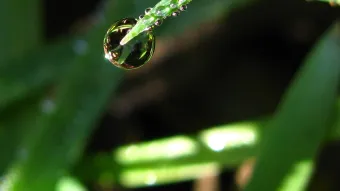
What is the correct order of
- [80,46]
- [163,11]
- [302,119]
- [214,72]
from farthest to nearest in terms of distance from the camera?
[214,72] → [80,46] → [302,119] → [163,11]

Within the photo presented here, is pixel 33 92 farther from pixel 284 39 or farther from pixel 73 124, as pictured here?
pixel 284 39

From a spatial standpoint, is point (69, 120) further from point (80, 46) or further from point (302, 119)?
point (302, 119)

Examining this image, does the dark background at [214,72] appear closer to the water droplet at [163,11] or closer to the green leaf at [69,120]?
the green leaf at [69,120]

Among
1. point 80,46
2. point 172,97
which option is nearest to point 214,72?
point 172,97

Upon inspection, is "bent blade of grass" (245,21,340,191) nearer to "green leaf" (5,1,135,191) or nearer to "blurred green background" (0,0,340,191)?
"blurred green background" (0,0,340,191)

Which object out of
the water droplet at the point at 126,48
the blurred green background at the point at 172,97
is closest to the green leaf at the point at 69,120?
the blurred green background at the point at 172,97
